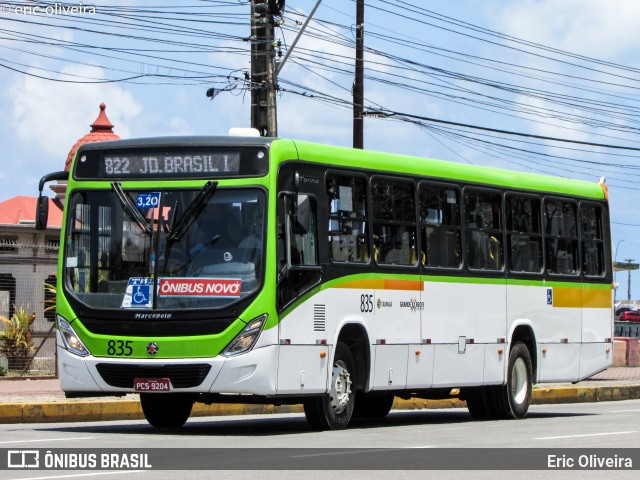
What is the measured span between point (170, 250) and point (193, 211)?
0.48 meters

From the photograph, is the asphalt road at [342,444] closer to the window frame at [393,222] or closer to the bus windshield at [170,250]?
the bus windshield at [170,250]

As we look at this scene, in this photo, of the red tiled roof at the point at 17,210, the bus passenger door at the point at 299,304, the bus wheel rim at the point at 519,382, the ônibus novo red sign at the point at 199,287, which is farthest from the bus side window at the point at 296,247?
the red tiled roof at the point at 17,210

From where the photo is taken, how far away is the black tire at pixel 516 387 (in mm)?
21047

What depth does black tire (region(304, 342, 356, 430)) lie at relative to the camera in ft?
55.8

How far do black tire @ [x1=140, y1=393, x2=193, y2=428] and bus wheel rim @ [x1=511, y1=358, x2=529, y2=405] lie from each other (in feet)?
17.7

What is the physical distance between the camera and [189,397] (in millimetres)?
17031

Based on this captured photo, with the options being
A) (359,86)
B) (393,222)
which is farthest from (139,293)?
(359,86)

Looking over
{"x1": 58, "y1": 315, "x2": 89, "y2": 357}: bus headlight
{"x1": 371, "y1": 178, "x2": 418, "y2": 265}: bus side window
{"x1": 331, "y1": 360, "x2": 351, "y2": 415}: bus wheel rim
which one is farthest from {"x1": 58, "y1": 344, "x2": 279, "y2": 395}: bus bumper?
{"x1": 371, "y1": 178, "x2": 418, "y2": 265}: bus side window

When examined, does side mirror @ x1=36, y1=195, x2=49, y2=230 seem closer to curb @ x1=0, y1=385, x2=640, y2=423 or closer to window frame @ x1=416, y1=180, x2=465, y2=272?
curb @ x1=0, y1=385, x2=640, y2=423

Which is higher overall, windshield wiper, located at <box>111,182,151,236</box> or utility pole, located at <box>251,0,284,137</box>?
utility pole, located at <box>251,0,284,137</box>

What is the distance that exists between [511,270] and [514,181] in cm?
128

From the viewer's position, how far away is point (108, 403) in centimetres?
2017
